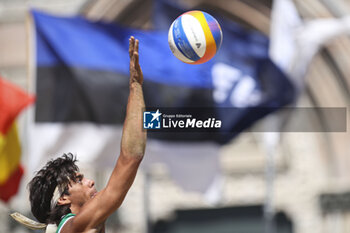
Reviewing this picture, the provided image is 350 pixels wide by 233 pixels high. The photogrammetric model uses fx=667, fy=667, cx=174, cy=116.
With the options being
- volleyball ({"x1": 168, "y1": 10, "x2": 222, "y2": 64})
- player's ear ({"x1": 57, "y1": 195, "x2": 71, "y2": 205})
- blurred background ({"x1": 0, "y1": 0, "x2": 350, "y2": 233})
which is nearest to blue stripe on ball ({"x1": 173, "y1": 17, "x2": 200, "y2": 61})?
volleyball ({"x1": 168, "y1": 10, "x2": 222, "y2": 64})

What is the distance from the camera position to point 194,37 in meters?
5.36

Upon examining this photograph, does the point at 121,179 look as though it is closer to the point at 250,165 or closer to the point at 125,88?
the point at 125,88

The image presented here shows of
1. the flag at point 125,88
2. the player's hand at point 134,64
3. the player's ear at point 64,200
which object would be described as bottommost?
the player's ear at point 64,200

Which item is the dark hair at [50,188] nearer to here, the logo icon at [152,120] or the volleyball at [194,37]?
the logo icon at [152,120]

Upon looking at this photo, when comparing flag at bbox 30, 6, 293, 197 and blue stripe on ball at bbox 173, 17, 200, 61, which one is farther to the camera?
flag at bbox 30, 6, 293, 197

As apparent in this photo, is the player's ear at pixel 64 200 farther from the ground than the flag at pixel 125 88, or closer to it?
closer to it

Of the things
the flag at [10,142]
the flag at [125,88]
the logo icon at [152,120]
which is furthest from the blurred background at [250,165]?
the logo icon at [152,120]

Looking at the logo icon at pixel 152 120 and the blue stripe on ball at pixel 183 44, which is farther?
the blue stripe on ball at pixel 183 44

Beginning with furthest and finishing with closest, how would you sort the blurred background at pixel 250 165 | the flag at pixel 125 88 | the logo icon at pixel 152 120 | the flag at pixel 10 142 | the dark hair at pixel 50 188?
the blurred background at pixel 250 165 → the flag at pixel 125 88 → the flag at pixel 10 142 → the logo icon at pixel 152 120 → the dark hair at pixel 50 188

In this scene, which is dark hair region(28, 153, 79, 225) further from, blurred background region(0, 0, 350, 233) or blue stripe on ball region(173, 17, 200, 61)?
blurred background region(0, 0, 350, 233)

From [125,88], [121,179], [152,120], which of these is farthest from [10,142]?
[121,179]

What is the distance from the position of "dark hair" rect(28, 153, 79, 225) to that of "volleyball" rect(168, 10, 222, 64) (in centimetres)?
160

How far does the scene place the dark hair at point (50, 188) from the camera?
404 centimetres

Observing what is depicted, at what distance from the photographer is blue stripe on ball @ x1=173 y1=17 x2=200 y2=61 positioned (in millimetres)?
5289
